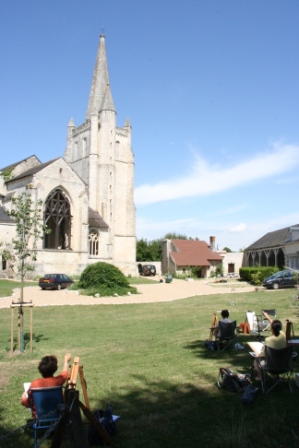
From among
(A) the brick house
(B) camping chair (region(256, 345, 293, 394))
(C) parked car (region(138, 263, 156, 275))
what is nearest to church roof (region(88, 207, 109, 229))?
(C) parked car (region(138, 263, 156, 275))

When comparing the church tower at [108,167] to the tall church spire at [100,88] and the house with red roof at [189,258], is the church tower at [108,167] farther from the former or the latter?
the house with red roof at [189,258]

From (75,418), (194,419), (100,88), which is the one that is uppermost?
(100,88)

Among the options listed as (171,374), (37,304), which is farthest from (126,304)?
(171,374)

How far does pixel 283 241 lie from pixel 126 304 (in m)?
26.5

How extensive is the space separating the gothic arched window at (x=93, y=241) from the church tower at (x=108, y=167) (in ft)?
5.36

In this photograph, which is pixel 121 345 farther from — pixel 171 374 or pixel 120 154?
pixel 120 154

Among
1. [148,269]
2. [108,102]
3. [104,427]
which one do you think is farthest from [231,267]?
[104,427]

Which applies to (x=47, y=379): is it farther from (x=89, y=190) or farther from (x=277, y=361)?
(x=89, y=190)

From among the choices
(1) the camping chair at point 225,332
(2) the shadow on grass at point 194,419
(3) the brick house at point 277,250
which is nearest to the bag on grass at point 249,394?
(2) the shadow on grass at point 194,419

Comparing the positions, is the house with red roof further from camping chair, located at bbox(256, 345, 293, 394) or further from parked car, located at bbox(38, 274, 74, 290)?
camping chair, located at bbox(256, 345, 293, 394)

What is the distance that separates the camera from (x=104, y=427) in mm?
4949

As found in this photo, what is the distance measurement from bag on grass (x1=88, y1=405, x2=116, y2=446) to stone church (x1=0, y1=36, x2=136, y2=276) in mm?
32479

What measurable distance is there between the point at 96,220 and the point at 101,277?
21420 millimetres

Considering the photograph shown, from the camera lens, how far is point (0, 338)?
1242 cm
